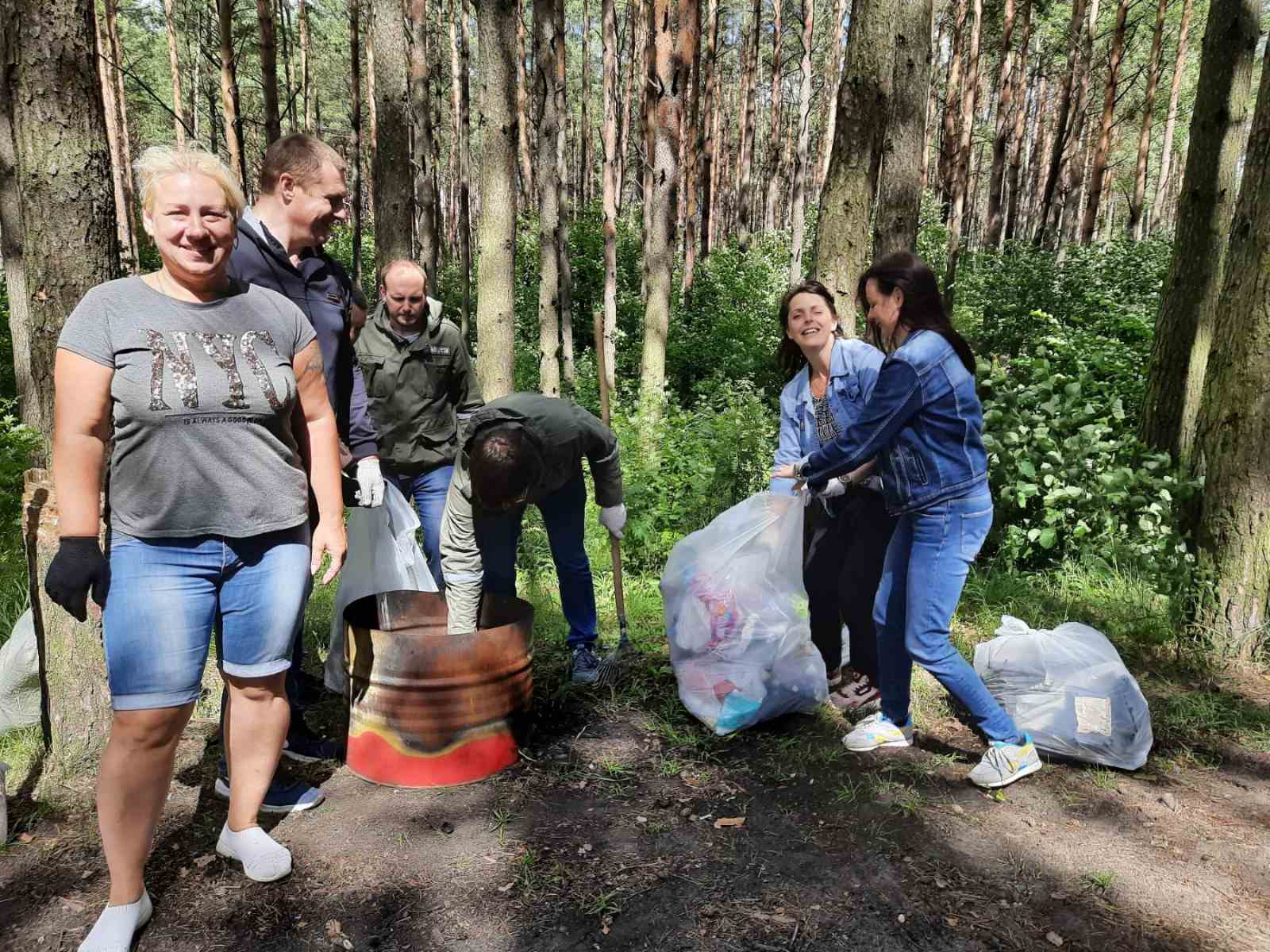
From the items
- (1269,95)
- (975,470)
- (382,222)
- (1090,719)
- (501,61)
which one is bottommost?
(1090,719)

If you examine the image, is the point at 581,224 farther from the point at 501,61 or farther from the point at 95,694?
the point at 95,694

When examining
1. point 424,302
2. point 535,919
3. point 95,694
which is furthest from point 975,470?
point 95,694

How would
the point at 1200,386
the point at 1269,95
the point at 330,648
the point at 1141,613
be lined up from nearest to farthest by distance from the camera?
the point at 330,648
the point at 1269,95
the point at 1141,613
the point at 1200,386

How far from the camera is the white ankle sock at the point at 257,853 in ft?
7.44

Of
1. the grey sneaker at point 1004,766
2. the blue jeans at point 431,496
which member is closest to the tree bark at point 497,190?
the blue jeans at point 431,496

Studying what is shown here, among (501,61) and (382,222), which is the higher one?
(501,61)

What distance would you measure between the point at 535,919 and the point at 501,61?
194 inches

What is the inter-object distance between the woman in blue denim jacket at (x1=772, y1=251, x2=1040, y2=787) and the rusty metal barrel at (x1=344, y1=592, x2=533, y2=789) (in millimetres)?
1318

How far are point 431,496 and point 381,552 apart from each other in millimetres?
735

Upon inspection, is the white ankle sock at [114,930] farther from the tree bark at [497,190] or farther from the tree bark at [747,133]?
the tree bark at [747,133]

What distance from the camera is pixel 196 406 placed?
6.22 ft

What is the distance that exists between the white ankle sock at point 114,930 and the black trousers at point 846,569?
243 cm

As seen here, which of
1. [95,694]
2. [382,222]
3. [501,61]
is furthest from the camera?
[382,222]

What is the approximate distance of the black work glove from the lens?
5.97ft
